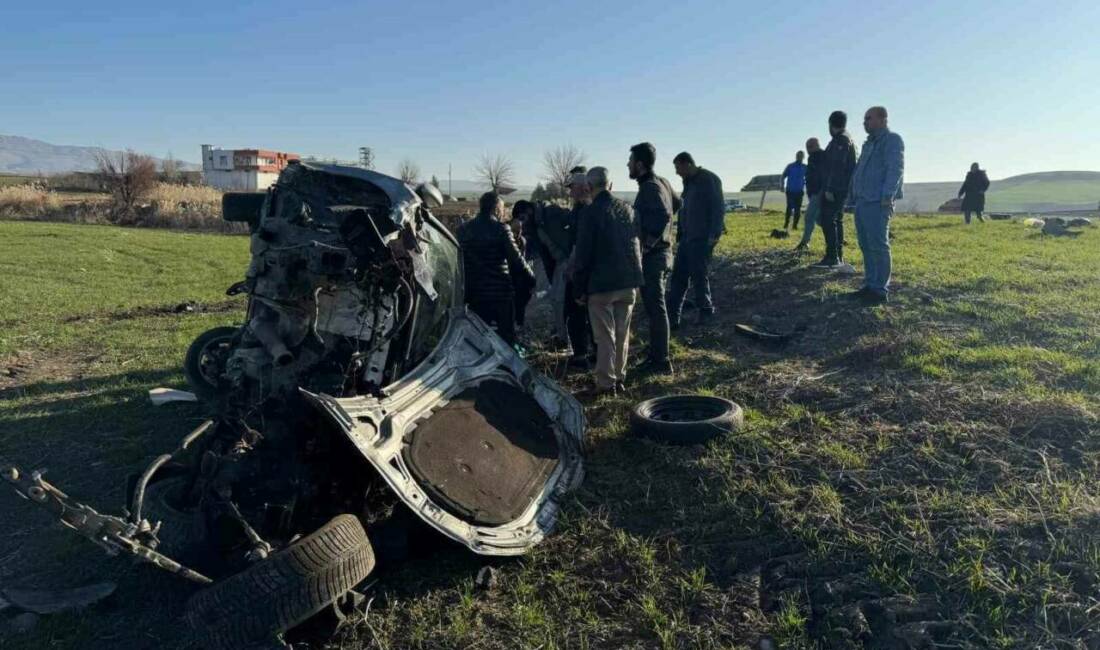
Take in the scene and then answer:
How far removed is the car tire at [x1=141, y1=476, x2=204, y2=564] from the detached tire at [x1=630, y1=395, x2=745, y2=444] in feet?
9.00

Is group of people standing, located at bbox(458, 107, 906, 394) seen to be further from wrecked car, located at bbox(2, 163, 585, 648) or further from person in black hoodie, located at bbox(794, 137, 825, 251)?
person in black hoodie, located at bbox(794, 137, 825, 251)

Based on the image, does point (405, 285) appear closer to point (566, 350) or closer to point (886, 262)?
point (566, 350)

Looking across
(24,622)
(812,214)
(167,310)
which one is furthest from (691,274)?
(167,310)

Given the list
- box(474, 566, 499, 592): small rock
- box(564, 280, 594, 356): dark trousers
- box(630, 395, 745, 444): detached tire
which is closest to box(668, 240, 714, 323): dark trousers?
box(564, 280, 594, 356): dark trousers

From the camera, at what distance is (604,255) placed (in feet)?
18.0

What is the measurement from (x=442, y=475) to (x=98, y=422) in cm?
361

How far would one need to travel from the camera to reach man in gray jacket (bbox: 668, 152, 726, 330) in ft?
22.5

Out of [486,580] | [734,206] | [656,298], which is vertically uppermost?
[734,206]

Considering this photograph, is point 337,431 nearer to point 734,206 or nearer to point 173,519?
point 173,519

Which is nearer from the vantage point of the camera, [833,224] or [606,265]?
[606,265]

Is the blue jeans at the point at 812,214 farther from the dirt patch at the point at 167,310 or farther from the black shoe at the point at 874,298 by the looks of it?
the dirt patch at the point at 167,310

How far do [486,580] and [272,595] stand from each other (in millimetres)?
1085

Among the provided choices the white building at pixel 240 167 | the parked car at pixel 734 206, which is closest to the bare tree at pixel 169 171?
the white building at pixel 240 167

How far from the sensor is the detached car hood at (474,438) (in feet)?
11.3
